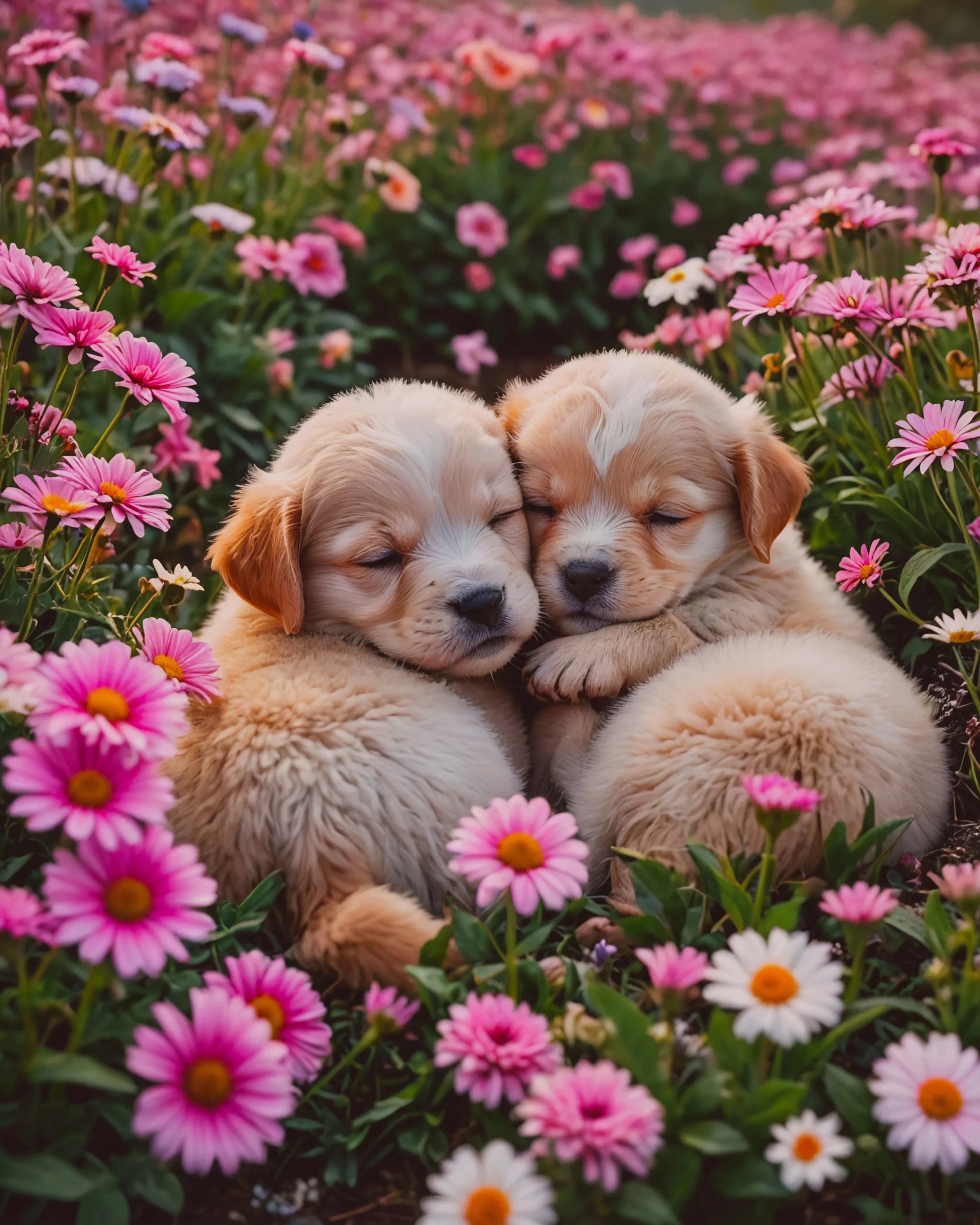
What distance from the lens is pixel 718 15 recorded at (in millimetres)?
19047

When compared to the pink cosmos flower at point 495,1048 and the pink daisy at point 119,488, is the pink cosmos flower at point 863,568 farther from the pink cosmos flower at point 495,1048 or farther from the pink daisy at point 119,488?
the pink daisy at point 119,488

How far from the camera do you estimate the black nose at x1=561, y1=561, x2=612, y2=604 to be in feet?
11.2

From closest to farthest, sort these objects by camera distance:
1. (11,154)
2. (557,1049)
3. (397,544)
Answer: (557,1049) → (397,544) → (11,154)

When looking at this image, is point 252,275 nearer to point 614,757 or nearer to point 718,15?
point 614,757

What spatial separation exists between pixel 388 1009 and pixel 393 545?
1.34 metres

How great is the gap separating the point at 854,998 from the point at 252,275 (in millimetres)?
3990

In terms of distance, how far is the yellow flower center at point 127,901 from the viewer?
2.06 metres

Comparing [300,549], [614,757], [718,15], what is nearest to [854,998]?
[614,757]

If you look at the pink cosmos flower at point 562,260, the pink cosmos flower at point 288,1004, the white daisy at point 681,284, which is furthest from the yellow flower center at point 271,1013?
the pink cosmos flower at point 562,260

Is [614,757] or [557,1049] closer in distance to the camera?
[557,1049]

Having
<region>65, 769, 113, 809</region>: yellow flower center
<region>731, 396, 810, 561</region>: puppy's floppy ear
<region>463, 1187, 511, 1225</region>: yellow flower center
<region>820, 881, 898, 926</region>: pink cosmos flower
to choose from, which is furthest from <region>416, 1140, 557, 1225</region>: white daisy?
<region>731, 396, 810, 561</region>: puppy's floppy ear

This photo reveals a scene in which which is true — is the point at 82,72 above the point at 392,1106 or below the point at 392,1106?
above

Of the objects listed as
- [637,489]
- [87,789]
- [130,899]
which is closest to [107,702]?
[87,789]

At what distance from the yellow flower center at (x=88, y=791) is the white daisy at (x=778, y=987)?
43.4 inches
